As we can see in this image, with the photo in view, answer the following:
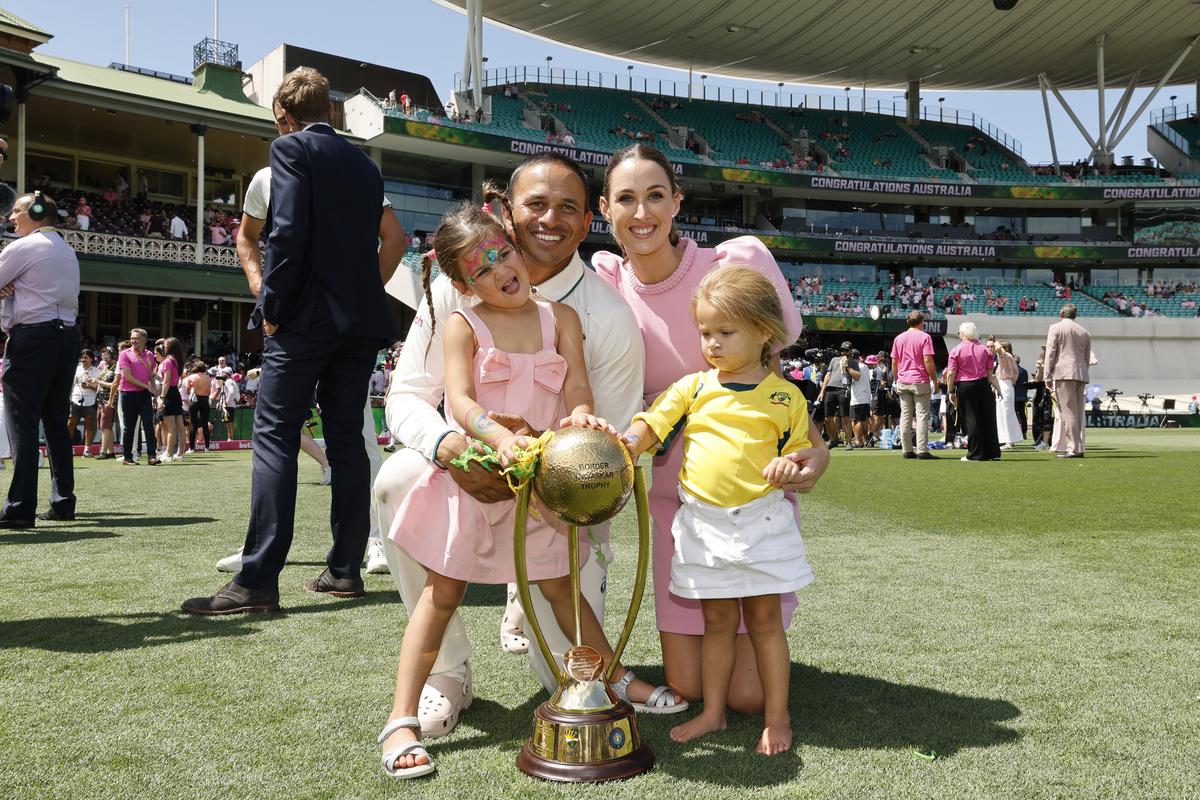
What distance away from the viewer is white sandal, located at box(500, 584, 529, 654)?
3049 mm

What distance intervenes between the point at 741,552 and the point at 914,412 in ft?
35.2

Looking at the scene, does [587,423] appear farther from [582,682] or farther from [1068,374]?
[1068,374]

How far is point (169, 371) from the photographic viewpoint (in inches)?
483

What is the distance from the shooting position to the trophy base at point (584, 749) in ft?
6.50

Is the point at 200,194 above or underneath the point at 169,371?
above

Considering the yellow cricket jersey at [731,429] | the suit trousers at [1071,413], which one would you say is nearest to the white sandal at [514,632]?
the yellow cricket jersey at [731,429]

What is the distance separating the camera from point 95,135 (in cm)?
2636

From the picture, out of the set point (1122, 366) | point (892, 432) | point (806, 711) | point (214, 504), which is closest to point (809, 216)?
point (1122, 366)

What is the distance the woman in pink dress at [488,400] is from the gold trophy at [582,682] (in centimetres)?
20

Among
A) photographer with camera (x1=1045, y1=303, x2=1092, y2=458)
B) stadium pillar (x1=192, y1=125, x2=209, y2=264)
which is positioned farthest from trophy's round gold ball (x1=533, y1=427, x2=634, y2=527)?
stadium pillar (x1=192, y1=125, x2=209, y2=264)

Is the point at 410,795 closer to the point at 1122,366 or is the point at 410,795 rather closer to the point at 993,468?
the point at 993,468

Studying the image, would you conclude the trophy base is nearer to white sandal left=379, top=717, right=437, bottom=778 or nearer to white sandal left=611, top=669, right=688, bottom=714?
white sandal left=379, top=717, right=437, bottom=778

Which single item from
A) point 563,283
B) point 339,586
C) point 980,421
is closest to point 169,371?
point 339,586

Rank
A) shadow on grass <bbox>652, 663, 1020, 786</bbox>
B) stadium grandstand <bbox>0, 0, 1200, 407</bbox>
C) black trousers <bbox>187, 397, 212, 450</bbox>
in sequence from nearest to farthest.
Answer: shadow on grass <bbox>652, 663, 1020, 786</bbox>
black trousers <bbox>187, 397, 212, 450</bbox>
stadium grandstand <bbox>0, 0, 1200, 407</bbox>
